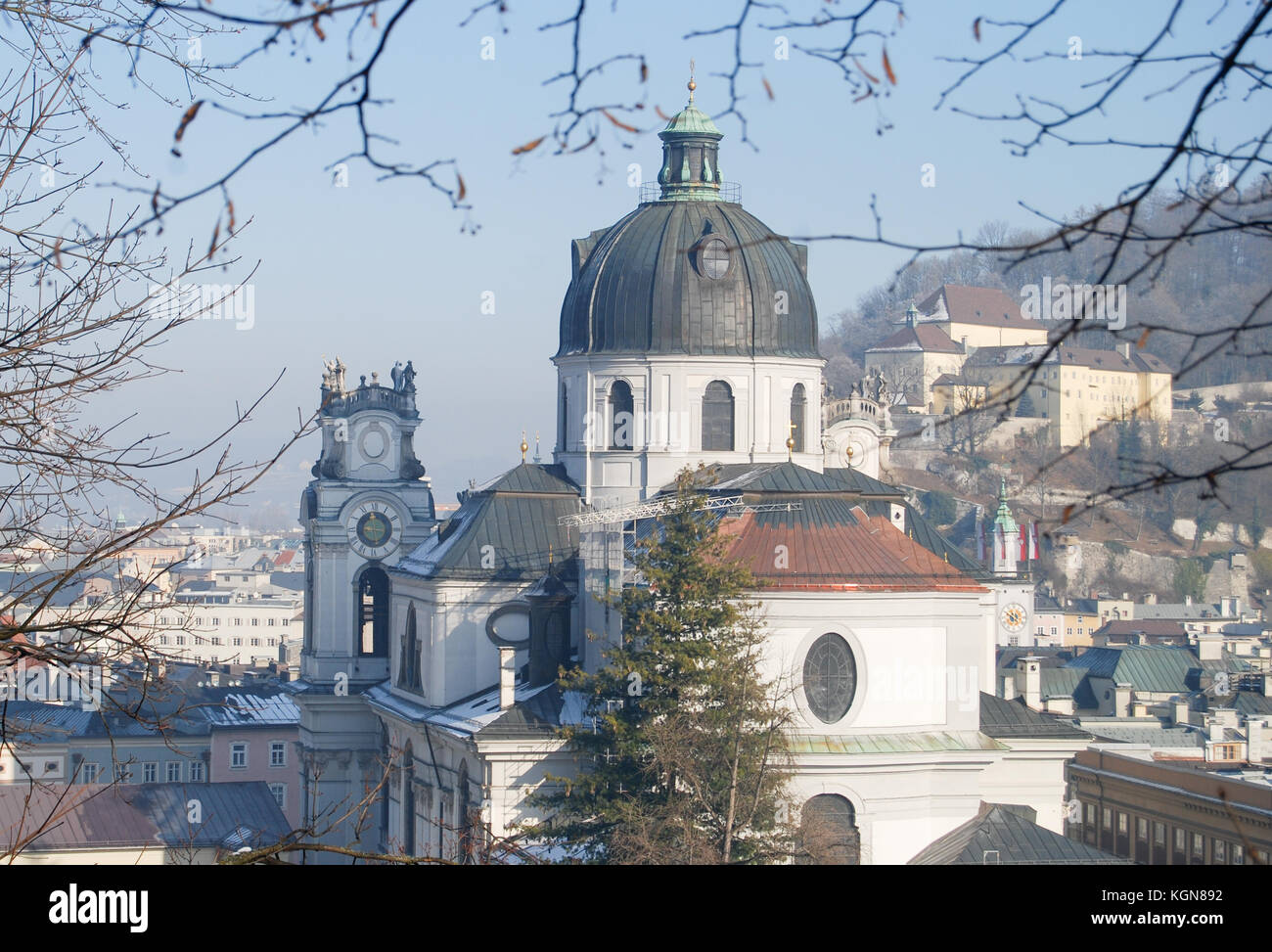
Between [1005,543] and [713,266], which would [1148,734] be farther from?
[713,266]

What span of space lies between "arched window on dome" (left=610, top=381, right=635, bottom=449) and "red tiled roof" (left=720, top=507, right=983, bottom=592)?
18.8ft

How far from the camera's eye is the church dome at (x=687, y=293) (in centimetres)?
4334

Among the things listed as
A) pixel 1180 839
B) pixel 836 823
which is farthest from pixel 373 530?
pixel 1180 839

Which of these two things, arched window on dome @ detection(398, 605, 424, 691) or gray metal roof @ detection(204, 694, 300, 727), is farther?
gray metal roof @ detection(204, 694, 300, 727)

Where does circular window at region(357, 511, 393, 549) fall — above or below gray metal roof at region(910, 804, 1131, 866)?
above

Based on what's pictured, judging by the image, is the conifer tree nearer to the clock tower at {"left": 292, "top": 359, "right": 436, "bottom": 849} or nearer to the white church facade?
the white church facade

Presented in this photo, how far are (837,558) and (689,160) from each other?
43.1 feet

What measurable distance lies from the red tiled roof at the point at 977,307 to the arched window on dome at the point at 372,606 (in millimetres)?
97406

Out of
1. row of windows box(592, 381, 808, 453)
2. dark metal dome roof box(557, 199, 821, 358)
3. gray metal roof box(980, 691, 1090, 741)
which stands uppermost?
dark metal dome roof box(557, 199, 821, 358)

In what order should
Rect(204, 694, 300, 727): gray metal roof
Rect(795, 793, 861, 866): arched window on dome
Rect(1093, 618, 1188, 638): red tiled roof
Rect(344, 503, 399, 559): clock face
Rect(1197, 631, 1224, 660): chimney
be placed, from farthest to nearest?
Rect(1093, 618, 1188, 638): red tiled roof → Rect(1197, 631, 1224, 660): chimney → Rect(204, 694, 300, 727): gray metal roof → Rect(344, 503, 399, 559): clock face → Rect(795, 793, 861, 866): arched window on dome

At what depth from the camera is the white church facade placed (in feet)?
117

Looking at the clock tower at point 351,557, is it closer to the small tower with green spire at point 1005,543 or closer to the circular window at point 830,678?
the circular window at point 830,678

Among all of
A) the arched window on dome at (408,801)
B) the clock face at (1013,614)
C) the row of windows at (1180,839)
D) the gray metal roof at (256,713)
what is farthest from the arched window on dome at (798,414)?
the clock face at (1013,614)

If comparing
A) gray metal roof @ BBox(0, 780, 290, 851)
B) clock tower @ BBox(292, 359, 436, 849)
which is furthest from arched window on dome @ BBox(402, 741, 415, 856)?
clock tower @ BBox(292, 359, 436, 849)
